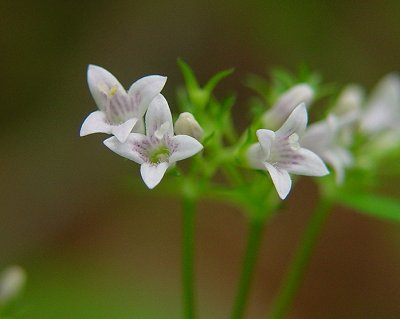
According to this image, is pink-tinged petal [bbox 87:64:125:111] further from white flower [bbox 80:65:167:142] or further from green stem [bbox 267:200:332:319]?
green stem [bbox 267:200:332:319]

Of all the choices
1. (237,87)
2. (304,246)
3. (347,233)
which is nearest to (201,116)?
(304,246)

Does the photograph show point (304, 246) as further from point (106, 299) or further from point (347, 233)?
point (347, 233)

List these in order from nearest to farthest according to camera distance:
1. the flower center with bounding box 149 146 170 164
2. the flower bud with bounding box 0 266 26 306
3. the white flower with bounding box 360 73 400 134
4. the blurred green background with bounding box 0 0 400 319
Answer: the flower center with bounding box 149 146 170 164 < the flower bud with bounding box 0 266 26 306 < the white flower with bounding box 360 73 400 134 < the blurred green background with bounding box 0 0 400 319

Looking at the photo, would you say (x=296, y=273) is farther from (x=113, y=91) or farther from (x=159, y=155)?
(x=113, y=91)

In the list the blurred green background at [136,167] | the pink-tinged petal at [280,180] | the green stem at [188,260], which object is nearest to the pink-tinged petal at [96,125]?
the green stem at [188,260]

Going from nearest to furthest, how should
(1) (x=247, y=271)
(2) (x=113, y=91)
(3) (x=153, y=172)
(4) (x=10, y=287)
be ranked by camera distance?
1. (3) (x=153, y=172)
2. (2) (x=113, y=91)
3. (1) (x=247, y=271)
4. (4) (x=10, y=287)

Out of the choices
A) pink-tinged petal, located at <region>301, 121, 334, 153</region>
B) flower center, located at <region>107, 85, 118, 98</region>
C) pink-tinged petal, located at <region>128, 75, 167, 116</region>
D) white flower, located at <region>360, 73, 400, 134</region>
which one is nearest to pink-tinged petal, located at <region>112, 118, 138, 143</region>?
pink-tinged petal, located at <region>128, 75, 167, 116</region>

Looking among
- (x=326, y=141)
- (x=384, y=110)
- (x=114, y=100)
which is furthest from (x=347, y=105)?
(x=114, y=100)

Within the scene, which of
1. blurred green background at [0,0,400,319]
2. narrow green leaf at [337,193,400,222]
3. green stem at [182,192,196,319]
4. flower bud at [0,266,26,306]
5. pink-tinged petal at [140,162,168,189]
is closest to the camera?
pink-tinged petal at [140,162,168,189]
